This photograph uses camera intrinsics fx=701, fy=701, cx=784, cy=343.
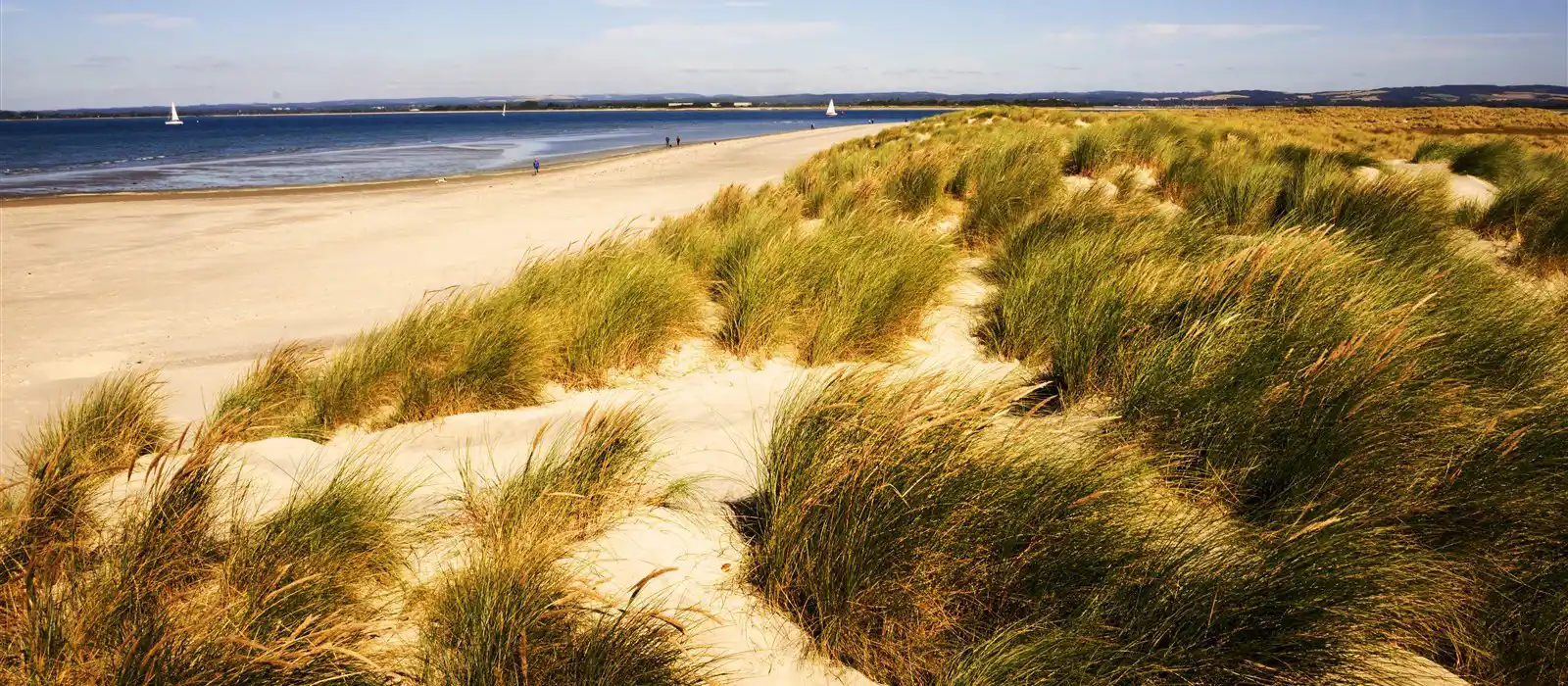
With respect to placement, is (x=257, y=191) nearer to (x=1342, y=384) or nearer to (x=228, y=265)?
(x=228, y=265)

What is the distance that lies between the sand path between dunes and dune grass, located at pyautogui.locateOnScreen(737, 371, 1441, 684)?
4.58 metres

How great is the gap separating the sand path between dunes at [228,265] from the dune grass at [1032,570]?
4578 millimetres

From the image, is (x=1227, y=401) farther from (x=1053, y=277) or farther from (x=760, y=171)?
(x=760, y=171)

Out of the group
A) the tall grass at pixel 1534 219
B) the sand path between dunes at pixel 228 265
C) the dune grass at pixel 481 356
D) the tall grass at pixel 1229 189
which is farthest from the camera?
the tall grass at pixel 1229 189

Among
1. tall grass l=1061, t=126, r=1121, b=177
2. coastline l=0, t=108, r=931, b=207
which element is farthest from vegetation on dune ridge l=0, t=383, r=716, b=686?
coastline l=0, t=108, r=931, b=207

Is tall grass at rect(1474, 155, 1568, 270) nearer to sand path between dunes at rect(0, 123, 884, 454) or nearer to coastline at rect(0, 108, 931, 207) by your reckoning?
sand path between dunes at rect(0, 123, 884, 454)

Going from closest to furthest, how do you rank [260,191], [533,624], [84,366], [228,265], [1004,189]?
[533,624], [84,366], [1004,189], [228,265], [260,191]

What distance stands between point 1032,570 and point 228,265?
10742mm

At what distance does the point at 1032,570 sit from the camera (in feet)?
6.38

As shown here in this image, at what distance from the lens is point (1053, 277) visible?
4383 mm

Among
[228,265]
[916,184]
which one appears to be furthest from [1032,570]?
[228,265]

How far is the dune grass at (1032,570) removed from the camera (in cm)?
166

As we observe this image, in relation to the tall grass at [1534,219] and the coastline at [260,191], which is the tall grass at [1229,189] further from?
the coastline at [260,191]

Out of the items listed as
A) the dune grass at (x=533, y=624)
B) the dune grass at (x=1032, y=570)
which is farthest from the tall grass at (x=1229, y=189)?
the dune grass at (x=533, y=624)
